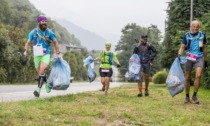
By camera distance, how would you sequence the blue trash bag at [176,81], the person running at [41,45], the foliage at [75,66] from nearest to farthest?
the person running at [41,45] → the blue trash bag at [176,81] → the foliage at [75,66]

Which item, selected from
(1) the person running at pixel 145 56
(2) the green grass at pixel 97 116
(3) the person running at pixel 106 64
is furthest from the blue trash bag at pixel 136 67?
(2) the green grass at pixel 97 116

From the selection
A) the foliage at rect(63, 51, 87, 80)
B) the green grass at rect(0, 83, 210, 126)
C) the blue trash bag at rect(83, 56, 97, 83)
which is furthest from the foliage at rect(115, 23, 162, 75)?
the green grass at rect(0, 83, 210, 126)

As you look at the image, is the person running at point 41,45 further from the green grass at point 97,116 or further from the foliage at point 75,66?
the foliage at point 75,66

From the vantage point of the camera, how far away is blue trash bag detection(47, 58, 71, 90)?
360 inches

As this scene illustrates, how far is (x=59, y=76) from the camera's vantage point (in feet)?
30.3

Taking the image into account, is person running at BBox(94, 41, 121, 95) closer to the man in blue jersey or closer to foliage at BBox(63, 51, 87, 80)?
the man in blue jersey

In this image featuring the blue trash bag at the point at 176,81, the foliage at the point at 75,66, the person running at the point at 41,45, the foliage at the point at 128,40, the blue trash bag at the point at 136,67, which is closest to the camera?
the person running at the point at 41,45

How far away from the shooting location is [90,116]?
640cm

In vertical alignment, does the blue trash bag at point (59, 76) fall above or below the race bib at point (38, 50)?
below

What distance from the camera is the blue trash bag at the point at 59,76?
9156 millimetres

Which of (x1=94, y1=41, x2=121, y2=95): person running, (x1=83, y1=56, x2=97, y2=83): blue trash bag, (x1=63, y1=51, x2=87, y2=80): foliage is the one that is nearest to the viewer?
(x1=94, y1=41, x2=121, y2=95): person running

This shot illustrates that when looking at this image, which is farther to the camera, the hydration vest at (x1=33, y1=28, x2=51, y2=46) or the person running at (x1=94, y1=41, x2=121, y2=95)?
the person running at (x1=94, y1=41, x2=121, y2=95)

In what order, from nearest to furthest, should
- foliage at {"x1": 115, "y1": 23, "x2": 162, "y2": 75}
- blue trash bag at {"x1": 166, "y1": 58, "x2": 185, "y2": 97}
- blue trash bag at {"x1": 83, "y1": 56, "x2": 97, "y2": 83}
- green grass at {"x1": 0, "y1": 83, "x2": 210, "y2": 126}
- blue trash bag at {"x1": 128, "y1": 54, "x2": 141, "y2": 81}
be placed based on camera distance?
green grass at {"x1": 0, "y1": 83, "x2": 210, "y2": 126} < blue trash bag at {"x1": 166, "y1": 58, "x2": 185, "y2": 97} < blue trash bag at {"x1": 128, "y1": 54, "x2": 141, "y2": 81} < blue trash bag at {"x1": 83, "y1": 56, "x2": 97, "y2": 83} < foliage at {"x1": 115, "y1": 23, "x2": 162, "y2": 75}

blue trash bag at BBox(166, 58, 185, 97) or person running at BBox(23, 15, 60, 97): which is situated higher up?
person running at BBox(23, 15, 60, 97)
